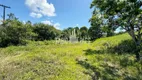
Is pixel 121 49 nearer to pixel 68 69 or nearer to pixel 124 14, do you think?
pixel 124 14

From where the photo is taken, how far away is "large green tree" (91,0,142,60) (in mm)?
9156

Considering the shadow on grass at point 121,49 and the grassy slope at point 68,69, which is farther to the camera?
the shadow on grass at point 121,49

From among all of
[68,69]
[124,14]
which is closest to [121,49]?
[124,14]

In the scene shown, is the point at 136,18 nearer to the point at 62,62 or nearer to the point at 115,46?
the point at 115,46

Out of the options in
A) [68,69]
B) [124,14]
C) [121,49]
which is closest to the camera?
[68,69]

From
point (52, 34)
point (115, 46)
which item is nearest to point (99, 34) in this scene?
point (52, 34)

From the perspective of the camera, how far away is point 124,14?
31.1 feet

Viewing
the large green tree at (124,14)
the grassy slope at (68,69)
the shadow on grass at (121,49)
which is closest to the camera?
the grassy slope at (68,69)

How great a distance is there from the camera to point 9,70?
7383mm

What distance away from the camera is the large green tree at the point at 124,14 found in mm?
9156

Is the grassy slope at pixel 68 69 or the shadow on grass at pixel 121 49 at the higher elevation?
the shadow on grass at pixel 121 49

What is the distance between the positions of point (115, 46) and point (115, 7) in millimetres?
4605

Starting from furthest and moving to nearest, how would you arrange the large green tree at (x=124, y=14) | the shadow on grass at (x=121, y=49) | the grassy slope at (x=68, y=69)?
the shadow on grass at (x=121, y=49) < the large green tree at (x=124, y=14) < the grassy slope at (x=68, y=69)

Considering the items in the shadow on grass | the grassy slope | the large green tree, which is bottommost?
the grassy slope
